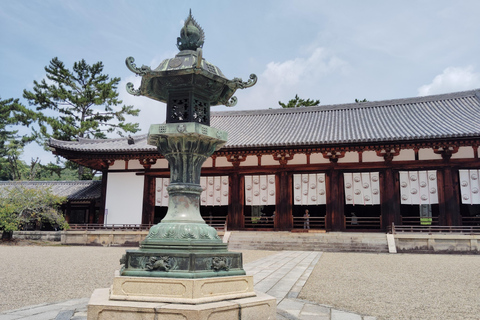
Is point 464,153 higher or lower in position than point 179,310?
higher

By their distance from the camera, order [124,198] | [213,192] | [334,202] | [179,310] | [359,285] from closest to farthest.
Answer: [179,310], [359,285], [334,202], [213,192], [124,198]

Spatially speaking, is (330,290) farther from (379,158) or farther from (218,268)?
(379,158)

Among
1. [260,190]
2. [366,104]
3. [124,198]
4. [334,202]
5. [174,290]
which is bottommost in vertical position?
[174,290]

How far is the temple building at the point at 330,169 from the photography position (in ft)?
52.4

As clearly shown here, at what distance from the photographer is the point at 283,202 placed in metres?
17.5

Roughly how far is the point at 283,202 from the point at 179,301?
14274 mm

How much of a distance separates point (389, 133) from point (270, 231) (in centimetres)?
711

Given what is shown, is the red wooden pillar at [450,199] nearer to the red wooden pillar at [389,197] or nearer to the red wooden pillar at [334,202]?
the red wooden pillar at [389,197]

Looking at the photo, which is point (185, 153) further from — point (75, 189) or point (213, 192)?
point (75, 189)

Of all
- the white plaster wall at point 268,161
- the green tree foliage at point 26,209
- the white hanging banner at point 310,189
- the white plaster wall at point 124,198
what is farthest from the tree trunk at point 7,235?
the white hanging banner at point 310,189

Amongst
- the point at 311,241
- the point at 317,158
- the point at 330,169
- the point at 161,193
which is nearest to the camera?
the point at 311,241

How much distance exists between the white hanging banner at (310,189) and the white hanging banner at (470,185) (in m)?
5.68

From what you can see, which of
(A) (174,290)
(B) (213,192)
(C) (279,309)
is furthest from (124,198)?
(A) (174,290)

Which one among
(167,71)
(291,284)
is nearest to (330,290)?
(291,284)
